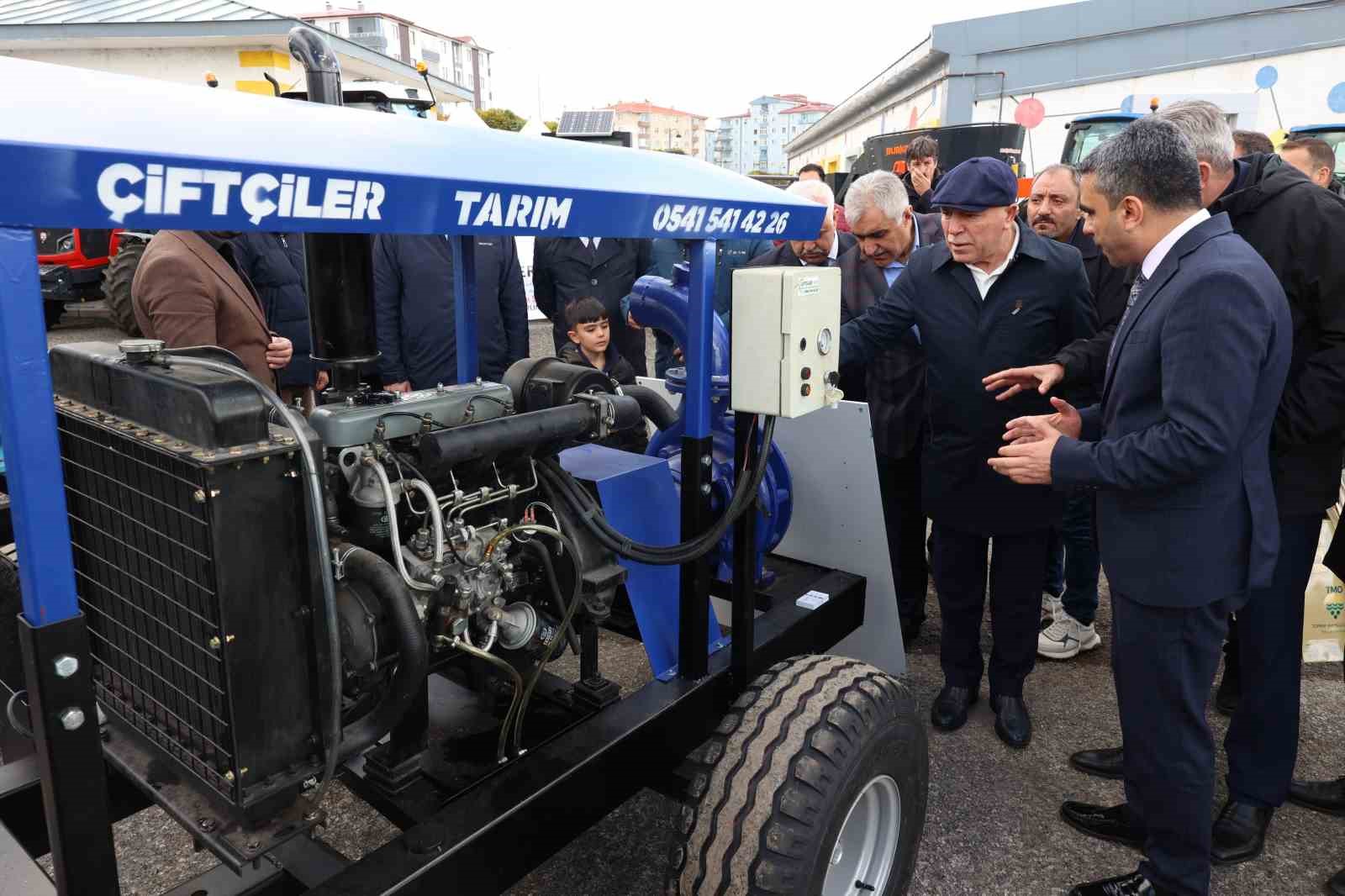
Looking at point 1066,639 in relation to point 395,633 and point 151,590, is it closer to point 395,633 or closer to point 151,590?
point 395,633

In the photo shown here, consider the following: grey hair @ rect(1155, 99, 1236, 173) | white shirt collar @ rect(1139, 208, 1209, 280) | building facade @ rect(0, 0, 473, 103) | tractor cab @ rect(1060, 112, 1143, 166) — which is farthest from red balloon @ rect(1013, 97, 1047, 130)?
white shirt collar @ rect(1139, 208, 1209, 280)

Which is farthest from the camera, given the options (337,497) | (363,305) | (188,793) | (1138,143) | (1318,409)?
(1318,409)

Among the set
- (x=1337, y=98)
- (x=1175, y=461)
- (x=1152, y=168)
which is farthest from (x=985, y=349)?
(x=1337, y=98)

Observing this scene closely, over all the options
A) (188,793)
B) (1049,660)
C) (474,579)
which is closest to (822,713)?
(474,579)

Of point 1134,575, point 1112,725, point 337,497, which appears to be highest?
point 337,497

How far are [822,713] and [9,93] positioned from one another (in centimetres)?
173

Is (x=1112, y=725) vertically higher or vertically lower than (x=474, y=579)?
lower

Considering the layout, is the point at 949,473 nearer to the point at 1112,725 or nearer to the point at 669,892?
the point at 1112,725

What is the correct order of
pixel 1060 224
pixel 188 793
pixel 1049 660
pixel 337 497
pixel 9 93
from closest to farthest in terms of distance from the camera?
pixel 9 93 < pixel 188 793 < pixel 337 497 < pixel 1049 660 < pixel 1060 224

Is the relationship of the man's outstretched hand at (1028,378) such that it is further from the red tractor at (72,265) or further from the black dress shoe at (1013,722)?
the red tractor at (72,265)

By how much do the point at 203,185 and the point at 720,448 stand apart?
6.15ft

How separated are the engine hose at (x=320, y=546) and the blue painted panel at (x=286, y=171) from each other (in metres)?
0.33

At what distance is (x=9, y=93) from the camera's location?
110cm

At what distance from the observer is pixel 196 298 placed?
321 centimetres
